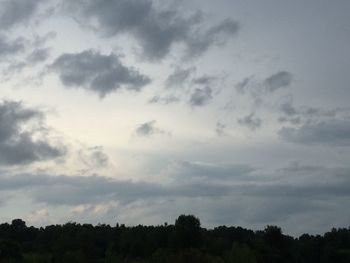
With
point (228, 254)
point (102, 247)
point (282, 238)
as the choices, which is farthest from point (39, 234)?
point (228, 254)

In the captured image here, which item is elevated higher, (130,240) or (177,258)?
(130,240)

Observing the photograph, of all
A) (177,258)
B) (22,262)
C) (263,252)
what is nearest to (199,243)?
(263,252)

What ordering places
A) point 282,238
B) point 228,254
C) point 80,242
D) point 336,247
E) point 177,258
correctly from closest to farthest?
point 177,258 < point 228,254 < point 80,242 < point 282,238 < point 336,247

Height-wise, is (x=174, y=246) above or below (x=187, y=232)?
below

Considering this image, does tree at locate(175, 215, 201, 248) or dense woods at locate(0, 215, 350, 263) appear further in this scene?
tree at locate(175, 215, 201, 248)

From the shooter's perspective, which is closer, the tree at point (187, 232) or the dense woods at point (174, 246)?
the dense woods at point (174, 246)

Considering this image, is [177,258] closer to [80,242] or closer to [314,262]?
[80,242]

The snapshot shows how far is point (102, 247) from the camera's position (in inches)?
6850

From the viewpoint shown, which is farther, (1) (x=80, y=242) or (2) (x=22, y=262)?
(1) (x=80, y=242)

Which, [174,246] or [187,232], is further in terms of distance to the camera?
[187,232]

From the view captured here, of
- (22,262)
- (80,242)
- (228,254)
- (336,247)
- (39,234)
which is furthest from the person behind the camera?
(39,234)

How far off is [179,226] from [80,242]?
2477 centimetres

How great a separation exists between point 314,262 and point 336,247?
832 centimetres

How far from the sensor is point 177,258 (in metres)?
79.5
